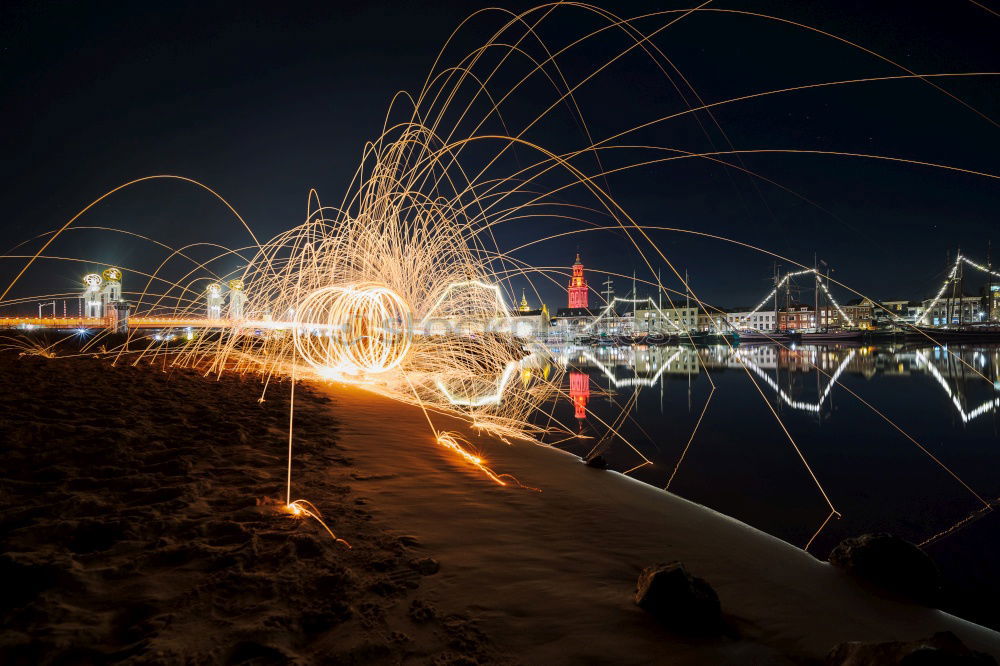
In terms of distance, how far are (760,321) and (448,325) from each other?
117895mm

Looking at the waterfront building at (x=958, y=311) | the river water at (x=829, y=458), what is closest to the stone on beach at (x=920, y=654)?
the river water at (x=829, y=458)

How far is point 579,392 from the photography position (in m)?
14.3

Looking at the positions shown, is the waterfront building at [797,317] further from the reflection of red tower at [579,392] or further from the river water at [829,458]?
the reflection of red tower at [579,392]

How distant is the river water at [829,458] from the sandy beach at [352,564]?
1.47m

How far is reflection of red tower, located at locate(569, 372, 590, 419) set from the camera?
10.8 meters

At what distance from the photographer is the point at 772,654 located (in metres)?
1.92

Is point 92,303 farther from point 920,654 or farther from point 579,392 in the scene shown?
point 920,654

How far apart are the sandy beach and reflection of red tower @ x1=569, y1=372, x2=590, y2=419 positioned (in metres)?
6.35

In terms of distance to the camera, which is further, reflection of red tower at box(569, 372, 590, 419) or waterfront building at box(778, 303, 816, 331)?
waterfront building at box(778, 303, 816, 331)

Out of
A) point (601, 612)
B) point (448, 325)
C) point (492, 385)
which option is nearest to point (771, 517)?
point (601, 612)

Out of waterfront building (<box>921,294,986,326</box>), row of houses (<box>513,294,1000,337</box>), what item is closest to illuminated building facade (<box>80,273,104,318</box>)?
row of houses (<box>513,294,1000,337</box>)

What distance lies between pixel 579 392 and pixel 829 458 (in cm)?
765

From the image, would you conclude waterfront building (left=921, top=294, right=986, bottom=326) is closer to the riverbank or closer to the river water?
the river water

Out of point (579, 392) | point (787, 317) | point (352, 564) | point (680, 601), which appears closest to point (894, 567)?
point (680, 601)
